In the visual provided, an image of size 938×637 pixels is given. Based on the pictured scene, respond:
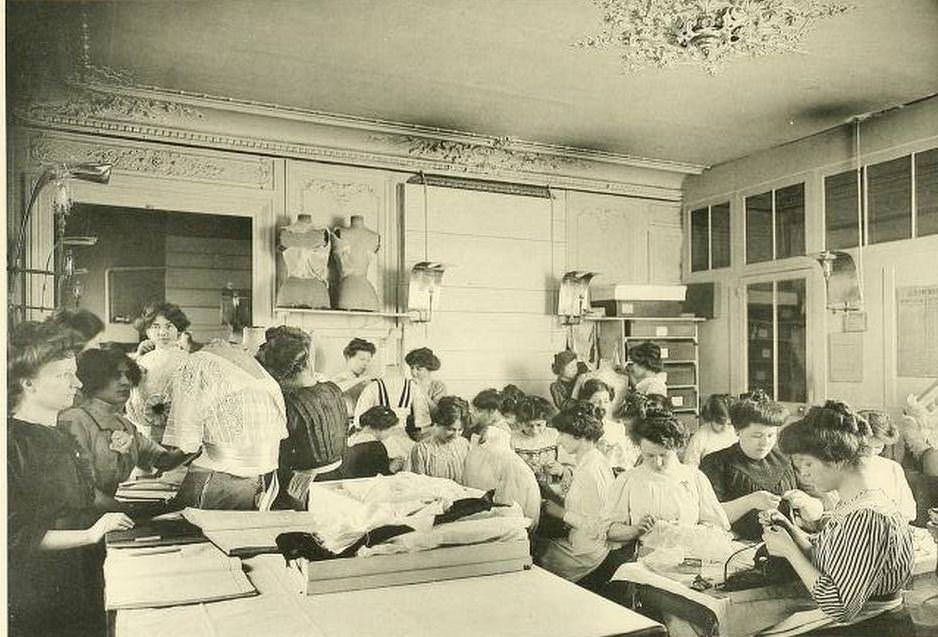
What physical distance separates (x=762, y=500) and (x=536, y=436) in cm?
66

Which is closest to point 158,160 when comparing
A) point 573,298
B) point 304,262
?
point 304,262

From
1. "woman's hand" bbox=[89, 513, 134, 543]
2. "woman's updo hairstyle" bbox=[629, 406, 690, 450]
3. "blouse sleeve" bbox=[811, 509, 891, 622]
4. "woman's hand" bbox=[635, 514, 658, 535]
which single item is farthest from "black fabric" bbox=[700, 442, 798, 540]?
"woman's hand" bbox=[89, 513, 134, 543]

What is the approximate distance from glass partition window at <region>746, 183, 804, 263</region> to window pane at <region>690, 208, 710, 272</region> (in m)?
0.17

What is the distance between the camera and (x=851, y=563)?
1.64m

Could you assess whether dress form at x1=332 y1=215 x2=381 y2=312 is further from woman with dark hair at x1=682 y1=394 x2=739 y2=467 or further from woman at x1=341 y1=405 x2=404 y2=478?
woman with dark hair at x1=682 y1=394 x2=739 y2=467

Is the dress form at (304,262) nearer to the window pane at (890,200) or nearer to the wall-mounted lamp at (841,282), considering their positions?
the wall-mounted lamp at (841,282)

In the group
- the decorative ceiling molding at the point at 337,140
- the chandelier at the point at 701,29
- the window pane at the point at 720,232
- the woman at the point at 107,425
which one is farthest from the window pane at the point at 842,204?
the woman at the point at 107,425

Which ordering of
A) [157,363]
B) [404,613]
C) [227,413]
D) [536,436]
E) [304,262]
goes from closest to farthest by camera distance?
[404,613]
[157,363]
[227,413]
[304,262]
[536,436]

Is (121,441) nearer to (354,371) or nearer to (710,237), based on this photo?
(354,371)

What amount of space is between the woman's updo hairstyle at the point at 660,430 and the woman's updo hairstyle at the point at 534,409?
261mm

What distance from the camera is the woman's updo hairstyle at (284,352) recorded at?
162 centimetres

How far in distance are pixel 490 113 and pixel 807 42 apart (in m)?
0.76

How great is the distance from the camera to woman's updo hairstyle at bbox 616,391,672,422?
6.43ft

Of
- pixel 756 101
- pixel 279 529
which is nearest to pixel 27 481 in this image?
pixel 279 529
